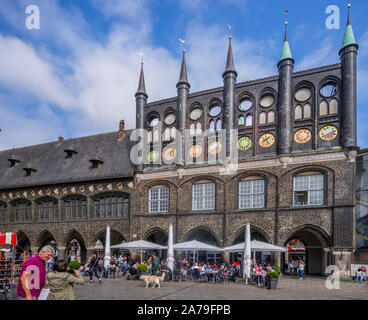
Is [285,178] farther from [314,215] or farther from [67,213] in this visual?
[67,213]

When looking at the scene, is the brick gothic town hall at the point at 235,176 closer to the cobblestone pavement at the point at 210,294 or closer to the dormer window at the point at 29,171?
the dormer window at the point at 29,171

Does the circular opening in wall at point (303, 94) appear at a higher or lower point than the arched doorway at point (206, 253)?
higher

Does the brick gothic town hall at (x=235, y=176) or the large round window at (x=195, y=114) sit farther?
the large round window at (x=195, y=114)

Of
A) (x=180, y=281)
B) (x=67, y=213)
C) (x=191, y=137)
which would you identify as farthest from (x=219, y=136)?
(x=67, y=213)

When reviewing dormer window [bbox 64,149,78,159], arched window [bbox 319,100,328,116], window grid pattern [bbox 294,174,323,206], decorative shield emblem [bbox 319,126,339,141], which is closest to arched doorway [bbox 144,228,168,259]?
window grid pattern [bbox 294,174,323,206]

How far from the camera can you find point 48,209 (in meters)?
30.4

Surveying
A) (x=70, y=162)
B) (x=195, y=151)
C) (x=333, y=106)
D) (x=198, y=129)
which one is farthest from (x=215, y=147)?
(x=70, y=162)

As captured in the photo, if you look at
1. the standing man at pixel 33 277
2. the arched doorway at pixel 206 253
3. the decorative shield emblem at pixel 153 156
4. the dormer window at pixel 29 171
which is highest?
the decorative shield emblem at pixel 153 156

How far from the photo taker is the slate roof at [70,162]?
92.7ft

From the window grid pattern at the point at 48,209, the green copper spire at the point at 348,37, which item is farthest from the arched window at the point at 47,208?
the green copper spire at the point at 348,37

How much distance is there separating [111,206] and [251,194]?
38.3 ft

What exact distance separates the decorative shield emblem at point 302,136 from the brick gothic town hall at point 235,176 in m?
0.06

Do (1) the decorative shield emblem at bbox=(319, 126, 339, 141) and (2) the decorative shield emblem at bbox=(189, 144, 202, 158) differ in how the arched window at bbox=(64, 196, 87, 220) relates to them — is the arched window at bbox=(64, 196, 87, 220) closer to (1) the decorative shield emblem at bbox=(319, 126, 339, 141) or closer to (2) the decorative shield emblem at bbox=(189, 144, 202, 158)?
(2) the decorative shield emblem at bbox=(189, 144, 202, 158)
